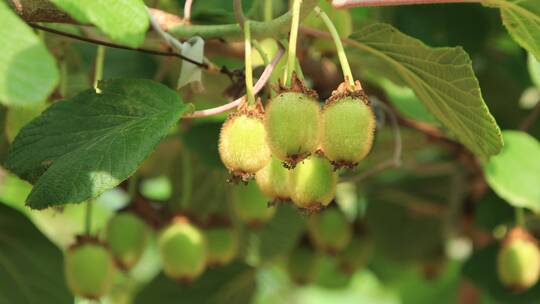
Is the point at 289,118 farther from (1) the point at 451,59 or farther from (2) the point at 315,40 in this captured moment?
(2) the point at 315,40

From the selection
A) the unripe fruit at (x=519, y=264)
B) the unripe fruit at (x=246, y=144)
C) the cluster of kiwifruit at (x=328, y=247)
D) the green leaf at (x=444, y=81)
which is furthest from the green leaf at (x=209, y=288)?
the unripe fruit at (x=246, y=144)

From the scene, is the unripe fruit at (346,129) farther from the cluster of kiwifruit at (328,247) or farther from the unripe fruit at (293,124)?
the cluster of kiwifruit at (328,247)

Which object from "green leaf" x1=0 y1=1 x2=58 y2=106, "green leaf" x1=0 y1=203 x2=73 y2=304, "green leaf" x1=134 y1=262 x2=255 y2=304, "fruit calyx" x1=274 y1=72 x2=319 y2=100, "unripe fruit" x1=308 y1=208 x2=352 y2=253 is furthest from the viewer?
"green leaf" x1=134 y1=262 x2=255 y2=304

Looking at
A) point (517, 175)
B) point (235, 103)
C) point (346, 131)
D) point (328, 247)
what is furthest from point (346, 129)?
point (328, 247)

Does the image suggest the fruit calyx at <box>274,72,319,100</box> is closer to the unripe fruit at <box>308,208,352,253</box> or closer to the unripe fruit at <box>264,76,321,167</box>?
the unripe fruit at <box>264,76,321,167</box>

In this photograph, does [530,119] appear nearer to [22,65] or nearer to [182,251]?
[182,251]

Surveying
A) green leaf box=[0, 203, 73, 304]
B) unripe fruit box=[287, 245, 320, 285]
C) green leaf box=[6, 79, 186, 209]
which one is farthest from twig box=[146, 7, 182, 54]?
unripe fruit box=[287, 245, 320, 285]
